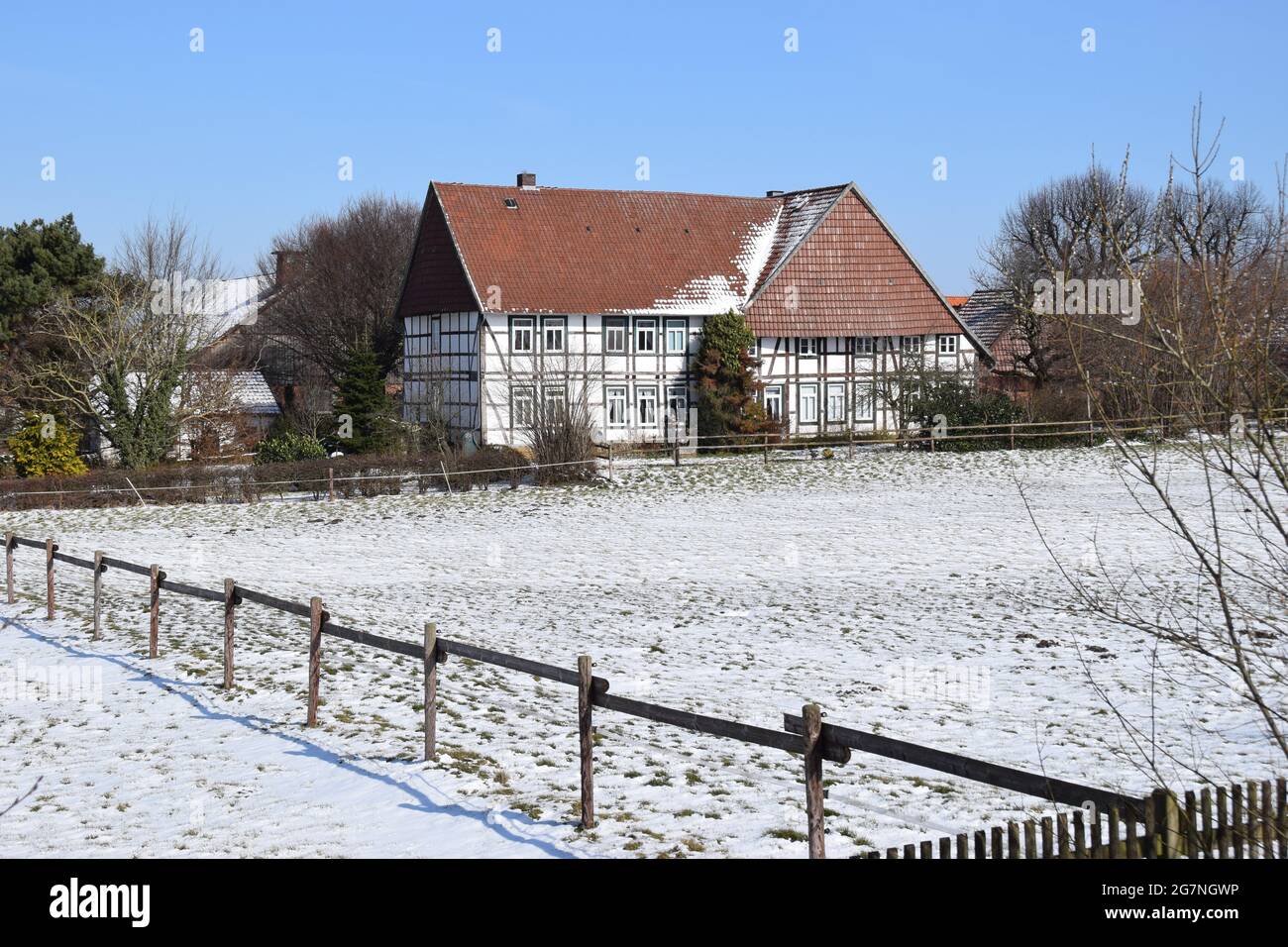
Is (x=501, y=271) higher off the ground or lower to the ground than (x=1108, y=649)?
higher

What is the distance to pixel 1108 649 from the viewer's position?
1346 cm

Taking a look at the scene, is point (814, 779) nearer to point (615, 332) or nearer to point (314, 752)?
point (314, 752)

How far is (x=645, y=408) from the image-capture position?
4053 centimetres

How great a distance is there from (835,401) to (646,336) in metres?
7.15

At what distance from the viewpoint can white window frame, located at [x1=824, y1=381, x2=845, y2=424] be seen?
42.4 metres

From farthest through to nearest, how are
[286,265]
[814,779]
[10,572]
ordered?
1. [286,265]
2. [10,572]
3. [814,779]

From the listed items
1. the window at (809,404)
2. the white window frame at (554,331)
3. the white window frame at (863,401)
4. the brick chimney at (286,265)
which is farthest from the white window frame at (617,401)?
the brick chimney at (286,265)

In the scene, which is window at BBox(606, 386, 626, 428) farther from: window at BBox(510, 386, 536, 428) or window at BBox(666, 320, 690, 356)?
window at BBox(510, 386, 536, 428)

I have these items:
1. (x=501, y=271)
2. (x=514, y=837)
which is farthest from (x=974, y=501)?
(x=514, y=837)

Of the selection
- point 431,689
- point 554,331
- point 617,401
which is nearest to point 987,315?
point 617,401

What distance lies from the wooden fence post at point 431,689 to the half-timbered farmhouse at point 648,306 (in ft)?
88.2

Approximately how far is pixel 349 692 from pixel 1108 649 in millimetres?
8112
